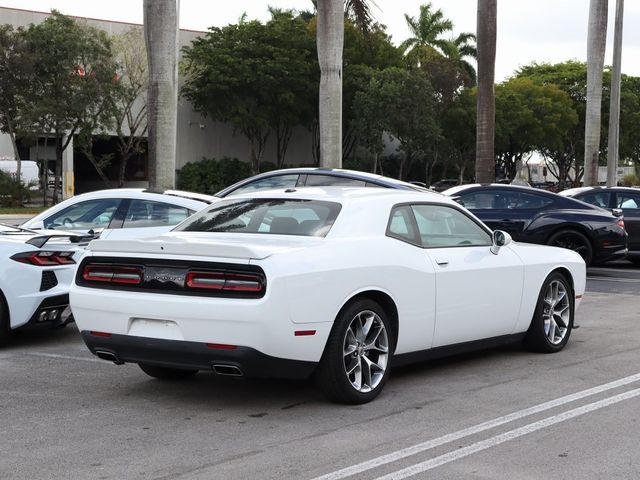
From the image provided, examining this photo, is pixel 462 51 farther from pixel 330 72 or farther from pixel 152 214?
pixel 152 214

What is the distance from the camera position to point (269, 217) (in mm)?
7469

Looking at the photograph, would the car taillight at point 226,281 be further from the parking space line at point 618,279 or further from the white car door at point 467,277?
the parking space line at point 618,279

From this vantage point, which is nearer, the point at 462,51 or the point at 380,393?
the point at 380,393

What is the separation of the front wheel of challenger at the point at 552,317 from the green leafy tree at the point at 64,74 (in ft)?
114

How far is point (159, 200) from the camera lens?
11.6m

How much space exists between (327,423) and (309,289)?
2.91 ft

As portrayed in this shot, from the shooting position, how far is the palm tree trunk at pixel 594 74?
88.2ft

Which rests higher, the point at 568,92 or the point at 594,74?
the point at 568,92

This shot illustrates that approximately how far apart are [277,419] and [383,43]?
5349cm

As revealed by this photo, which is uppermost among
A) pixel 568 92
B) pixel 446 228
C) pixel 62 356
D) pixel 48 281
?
pixel 568 92

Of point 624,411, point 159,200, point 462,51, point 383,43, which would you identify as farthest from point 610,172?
point 462,51

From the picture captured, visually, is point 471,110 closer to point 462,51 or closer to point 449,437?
point 462,51

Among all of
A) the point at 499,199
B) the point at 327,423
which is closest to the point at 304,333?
the point at 327,423

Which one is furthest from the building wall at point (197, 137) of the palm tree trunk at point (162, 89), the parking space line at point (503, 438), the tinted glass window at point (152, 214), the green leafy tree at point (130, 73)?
the parking space line at point (503, 438)
